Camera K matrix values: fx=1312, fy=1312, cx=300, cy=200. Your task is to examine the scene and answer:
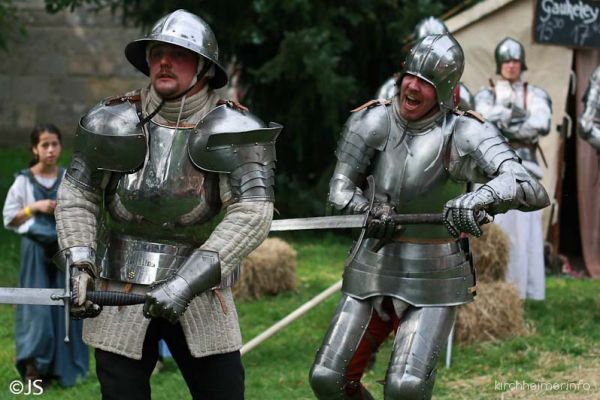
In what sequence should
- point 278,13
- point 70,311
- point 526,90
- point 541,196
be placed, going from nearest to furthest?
point 70,311, point 541,196, point 526,90, point 278,13

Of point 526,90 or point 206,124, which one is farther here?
point 526,90

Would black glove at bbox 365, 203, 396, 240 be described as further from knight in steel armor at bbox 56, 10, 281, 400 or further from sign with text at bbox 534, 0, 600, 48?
sign with text at bbox 534, 0, 600, 48

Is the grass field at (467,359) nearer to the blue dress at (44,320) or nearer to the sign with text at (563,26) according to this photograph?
the blue dress at (44,320)

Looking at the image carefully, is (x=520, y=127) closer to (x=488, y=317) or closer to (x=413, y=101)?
(x=488, y=317)

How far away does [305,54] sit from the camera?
11750 mm

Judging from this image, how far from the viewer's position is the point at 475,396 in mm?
7152

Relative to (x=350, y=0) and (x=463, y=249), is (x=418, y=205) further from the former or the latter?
(x=350, y=0)

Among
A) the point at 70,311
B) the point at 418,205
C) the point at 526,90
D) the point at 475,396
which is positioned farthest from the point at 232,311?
the point at 526,90

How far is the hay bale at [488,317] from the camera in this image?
8312mm

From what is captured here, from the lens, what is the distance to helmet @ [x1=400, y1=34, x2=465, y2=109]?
5.47 metres

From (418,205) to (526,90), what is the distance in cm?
417

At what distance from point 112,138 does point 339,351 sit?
149cm

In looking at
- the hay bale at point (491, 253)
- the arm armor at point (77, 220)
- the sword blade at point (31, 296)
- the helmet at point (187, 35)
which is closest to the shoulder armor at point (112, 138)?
the arm armor at point (77, 220)

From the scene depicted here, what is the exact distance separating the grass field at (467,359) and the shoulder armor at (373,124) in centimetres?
204
